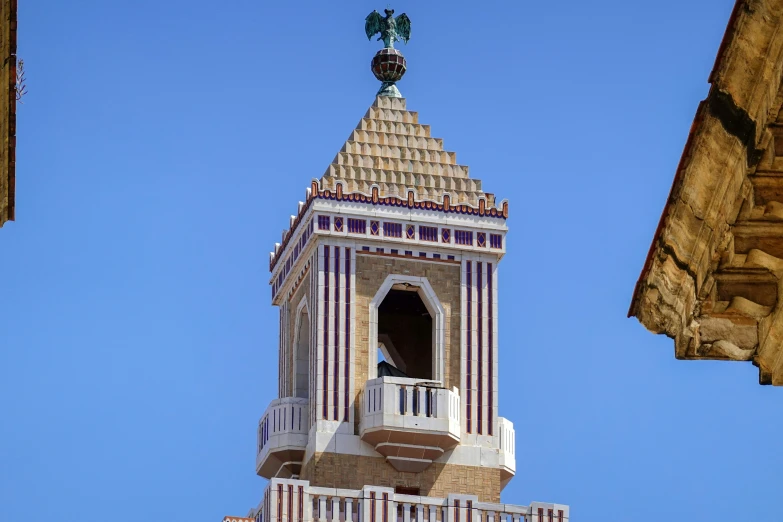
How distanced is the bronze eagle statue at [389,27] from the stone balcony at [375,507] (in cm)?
1033

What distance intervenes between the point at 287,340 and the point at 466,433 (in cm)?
443

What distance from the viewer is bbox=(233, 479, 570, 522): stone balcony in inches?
1638

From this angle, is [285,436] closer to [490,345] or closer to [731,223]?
[490,345]

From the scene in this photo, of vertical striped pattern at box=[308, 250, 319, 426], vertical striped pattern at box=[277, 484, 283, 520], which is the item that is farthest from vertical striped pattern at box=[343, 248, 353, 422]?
vertical striped pattern at box=[277, 484, 283, 520]

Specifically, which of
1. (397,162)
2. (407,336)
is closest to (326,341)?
(407,336)

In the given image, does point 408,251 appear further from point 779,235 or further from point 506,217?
point 779,235

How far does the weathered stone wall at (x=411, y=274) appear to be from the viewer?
4344 centimetres

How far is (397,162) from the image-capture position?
45812 mm

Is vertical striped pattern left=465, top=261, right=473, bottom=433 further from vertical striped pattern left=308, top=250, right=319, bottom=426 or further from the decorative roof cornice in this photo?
vertical striped pattern left=308, top=250, right=319, bottom=426

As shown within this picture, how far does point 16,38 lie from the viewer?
782 inches

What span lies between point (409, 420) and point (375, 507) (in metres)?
1.80

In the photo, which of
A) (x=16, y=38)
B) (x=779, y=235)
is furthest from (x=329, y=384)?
(x=779, y=235)

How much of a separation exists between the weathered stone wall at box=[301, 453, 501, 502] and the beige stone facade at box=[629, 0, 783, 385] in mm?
25179

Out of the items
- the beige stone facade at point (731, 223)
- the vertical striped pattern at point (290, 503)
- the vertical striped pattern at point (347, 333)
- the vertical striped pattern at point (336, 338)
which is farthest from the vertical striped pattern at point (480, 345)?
the beige stone facade at point (731, 223)
